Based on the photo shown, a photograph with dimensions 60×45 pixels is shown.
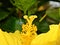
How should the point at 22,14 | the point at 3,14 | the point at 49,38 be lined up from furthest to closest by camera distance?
the point at 3,14 → the point at 22,14 → the point at 49,38

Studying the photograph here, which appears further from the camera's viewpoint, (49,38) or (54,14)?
(54,14)

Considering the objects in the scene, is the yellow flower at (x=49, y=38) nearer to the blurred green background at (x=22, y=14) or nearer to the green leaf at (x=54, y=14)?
the blurred green background at (x=22, y=14)

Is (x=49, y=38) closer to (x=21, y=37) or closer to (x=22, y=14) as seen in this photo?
(x=21, y=37)

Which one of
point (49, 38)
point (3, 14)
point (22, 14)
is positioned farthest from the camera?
point (3, 14)

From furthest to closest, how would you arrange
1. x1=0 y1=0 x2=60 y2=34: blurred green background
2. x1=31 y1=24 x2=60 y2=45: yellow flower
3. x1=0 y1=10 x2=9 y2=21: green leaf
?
x1=0 y1=10 x2=9 y2=21: green leaf → x1=0 y1=0 x2=60 y2=34: blurred green background → x1=31 y1=24 x2=60 y2=45: yellow flower

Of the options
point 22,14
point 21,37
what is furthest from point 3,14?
point 21,37

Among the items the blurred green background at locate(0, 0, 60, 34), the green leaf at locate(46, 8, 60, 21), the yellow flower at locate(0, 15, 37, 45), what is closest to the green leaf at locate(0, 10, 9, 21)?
the blurred green background at locate(0, 0, 60, 34)

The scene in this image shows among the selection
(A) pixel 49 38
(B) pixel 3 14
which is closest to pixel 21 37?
(A) pixel 49 38

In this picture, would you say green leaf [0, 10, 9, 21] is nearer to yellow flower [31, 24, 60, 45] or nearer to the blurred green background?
the blurred green background

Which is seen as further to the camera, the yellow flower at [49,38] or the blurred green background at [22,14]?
the blurred green background at [22,14]

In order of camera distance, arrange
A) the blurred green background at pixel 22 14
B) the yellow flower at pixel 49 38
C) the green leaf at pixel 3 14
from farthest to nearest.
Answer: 1. the green leaf at pixel 3 14
2. the blurred green background at pixel 22 14
3. the yellow flower at pixel 49 38

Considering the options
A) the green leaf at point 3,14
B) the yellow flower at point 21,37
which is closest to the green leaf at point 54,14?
the green leaf at point 3,14
